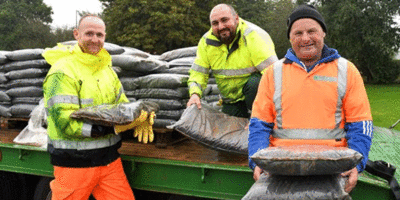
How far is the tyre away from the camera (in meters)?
4.62

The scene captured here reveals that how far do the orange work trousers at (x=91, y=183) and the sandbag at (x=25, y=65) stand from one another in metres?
2.13

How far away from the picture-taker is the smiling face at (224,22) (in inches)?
136

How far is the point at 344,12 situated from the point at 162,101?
25.3 m

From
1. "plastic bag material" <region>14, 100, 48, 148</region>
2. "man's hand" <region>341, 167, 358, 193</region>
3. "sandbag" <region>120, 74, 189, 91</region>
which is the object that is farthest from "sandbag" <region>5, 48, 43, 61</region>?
"man's hand" <region>341, 167, 358, 193</region>

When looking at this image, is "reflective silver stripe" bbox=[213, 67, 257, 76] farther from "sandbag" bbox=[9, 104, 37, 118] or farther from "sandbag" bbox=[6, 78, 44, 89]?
"sandbag" bbox=[9, 104, 37, 118]

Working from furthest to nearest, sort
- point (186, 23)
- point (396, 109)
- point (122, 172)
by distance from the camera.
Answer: point (186, 23)
point (396, 109)
point (122, 172)

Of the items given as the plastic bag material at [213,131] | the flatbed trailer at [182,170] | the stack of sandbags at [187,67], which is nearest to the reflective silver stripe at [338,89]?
the flatbed trailer at [182,170]

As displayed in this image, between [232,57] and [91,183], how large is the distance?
1.65 meters

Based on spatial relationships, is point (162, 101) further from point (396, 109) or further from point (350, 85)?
point (396, 109)

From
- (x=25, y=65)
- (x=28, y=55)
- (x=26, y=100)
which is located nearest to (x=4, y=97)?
(x=26, y=100)

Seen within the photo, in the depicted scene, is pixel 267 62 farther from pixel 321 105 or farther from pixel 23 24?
pixel 23 24

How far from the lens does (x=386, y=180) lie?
246 cm

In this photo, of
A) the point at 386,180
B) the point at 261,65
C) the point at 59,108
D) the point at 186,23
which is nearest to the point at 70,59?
the point at 59,108

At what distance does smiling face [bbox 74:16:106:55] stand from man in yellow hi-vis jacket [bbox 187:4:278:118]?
3.16 ft
